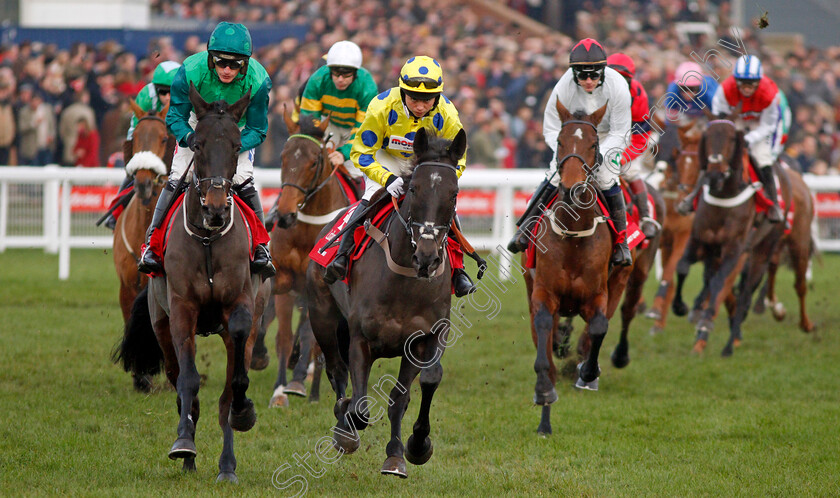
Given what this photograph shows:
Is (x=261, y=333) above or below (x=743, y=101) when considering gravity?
below

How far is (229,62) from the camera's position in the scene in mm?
5902

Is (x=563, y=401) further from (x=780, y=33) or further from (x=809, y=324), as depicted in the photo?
(x=780, y=33)

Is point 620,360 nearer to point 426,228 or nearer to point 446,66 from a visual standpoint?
point 426,228

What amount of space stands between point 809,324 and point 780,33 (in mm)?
18021

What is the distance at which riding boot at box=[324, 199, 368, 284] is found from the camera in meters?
5.69

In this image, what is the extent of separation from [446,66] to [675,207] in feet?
28.7

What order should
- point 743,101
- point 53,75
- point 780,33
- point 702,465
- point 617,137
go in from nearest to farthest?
1. point 702,465
2. point 617,137
3. point 743,101
4. point 53,75
5. point 780,33

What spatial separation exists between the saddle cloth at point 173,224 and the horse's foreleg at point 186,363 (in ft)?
1.09

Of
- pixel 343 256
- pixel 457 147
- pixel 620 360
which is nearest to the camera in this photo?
pixel 457 147

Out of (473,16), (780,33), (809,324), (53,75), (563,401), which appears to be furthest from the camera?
(780,33)

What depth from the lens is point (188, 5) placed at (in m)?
21.1

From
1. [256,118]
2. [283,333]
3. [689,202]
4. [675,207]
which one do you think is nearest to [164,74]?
[283,333]

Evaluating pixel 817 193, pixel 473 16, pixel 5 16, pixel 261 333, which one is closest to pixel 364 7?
pixel 473 16

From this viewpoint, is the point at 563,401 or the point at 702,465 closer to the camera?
the point at 702,465
